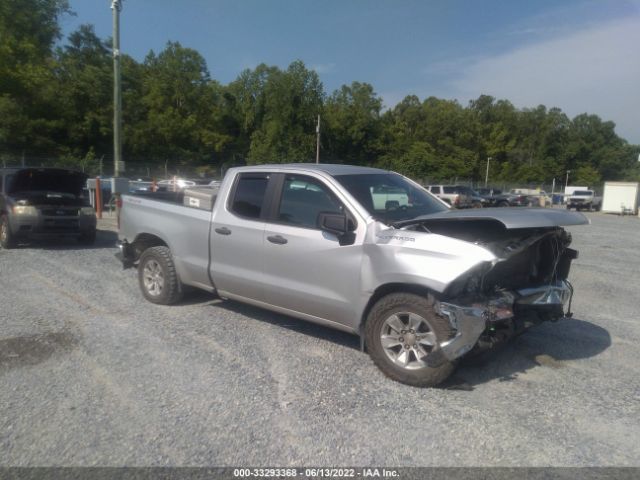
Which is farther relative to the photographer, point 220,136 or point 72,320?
point 220,136

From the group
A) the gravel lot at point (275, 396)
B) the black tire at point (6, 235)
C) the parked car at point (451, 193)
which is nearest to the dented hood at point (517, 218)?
the gravel lot at point (275, 396)

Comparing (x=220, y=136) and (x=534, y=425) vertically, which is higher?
(x=220, y=136)

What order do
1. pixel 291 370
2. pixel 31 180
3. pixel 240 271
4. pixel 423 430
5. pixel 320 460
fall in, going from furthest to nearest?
pixel 31 180
pixel 240 271
pixel 291 370
pixel 423 430
pixel 320 460

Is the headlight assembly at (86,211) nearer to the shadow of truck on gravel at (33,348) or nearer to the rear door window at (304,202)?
the shadow of truck on gravel at (33,348)

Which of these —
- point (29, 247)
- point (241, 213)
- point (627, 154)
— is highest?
point (627, 154)

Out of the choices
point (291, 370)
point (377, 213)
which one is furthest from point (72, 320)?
point (377, 213)

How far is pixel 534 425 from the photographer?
11.4 ft

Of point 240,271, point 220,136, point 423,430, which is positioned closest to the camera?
point 423,430

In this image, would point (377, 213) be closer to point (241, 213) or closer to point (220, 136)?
point (241, 213)

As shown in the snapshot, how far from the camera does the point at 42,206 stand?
10.1 meters

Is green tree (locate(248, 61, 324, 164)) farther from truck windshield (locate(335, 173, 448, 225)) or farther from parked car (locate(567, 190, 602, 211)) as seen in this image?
truck windshield (locate(335, 173, 448, 225))

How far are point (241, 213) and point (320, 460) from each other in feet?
9.61

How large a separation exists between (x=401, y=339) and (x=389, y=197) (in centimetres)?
151

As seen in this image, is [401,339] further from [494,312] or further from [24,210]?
[24,210]
